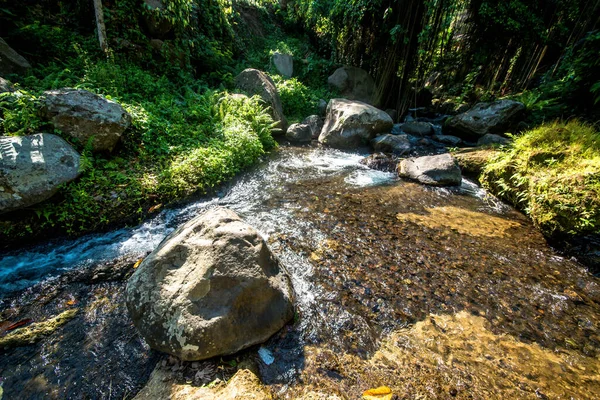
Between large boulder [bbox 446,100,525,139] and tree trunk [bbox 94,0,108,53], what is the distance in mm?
11463

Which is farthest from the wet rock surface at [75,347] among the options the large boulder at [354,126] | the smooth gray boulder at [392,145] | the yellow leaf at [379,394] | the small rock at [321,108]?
the small rock at [321,108]

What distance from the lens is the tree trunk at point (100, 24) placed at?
20.7 feet


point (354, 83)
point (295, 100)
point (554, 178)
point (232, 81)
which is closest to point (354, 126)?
point (295, 100)

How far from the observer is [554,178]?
4211mm

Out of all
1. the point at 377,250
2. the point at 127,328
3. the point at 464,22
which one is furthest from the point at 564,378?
the point at 464,22

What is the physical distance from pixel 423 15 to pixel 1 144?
12.5 meters

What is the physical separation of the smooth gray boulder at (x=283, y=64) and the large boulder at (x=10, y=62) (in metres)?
9.92

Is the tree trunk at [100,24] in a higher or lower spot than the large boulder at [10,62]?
higher

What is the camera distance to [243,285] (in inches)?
91.7

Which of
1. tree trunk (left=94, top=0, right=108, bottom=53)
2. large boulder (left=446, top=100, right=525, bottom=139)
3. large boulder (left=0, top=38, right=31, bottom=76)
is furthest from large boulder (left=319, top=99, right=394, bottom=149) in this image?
large boulder (left=0, top=38, right=31, bottom=76)

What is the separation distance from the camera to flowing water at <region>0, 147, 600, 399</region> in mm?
2066

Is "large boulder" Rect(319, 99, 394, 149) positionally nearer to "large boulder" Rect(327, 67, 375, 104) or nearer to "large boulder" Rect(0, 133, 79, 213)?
"large boulder" Rect(327, 67, 375, 104)

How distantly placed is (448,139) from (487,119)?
1280 millimetres

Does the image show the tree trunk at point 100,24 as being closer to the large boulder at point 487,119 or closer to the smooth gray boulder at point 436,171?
the smooth gray boulder at point 436,171
